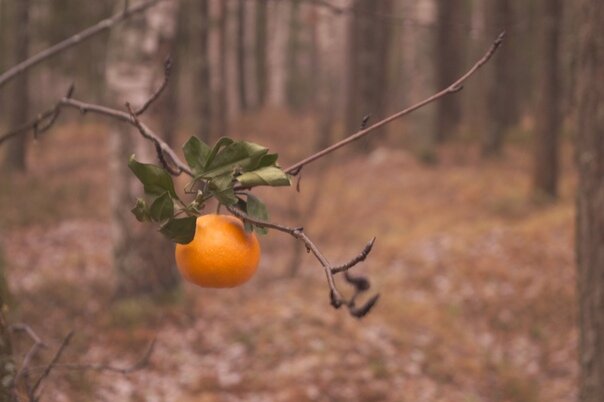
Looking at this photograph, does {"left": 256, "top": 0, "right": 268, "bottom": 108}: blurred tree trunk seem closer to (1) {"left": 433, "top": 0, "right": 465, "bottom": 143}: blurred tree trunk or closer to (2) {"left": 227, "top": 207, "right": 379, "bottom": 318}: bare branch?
(1) {"left": 433, "top": 0, "right": 465, "bottom": 143}: blurred tree trunk

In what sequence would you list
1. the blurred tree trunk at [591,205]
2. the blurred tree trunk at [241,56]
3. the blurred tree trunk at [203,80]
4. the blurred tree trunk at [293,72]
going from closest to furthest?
1. the blurred tree trunk at [591,205]
2. the blurred tree trunk at [203,80]
3. the blurred tree trunk at [241,56]
4. the blurred tree trunk at [293,72]

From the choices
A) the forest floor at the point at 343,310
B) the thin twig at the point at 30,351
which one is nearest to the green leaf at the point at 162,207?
the thin twig at the point at 30,351

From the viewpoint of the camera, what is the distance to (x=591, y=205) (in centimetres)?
307

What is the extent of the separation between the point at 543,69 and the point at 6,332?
415 inches

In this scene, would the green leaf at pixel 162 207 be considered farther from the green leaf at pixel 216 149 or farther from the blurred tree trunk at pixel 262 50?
the blurred tree trunk at pixel 262 50

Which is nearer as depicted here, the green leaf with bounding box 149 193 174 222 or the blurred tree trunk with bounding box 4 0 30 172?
the green leaf with bounding box 149 193 174 222

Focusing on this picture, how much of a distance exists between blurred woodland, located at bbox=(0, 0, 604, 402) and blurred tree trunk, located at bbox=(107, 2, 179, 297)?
0.05 feet

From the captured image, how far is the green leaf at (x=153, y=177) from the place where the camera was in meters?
1.10

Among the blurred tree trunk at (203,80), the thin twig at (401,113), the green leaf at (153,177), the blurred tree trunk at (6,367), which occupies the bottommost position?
the blurred tree trunk at (6,367)

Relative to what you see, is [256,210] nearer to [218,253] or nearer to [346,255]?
[218,253]

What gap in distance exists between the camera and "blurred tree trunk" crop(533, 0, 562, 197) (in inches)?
425

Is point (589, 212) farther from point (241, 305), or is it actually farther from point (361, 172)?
point (361, 172)

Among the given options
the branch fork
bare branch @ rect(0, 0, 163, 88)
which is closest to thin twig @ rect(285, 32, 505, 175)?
the branch fork

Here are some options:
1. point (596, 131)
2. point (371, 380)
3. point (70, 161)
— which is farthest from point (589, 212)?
point (70, 161)
